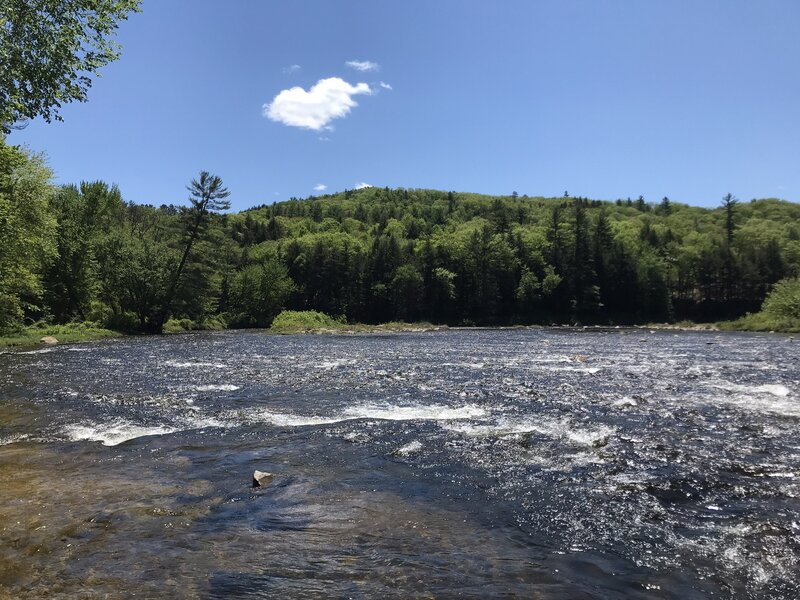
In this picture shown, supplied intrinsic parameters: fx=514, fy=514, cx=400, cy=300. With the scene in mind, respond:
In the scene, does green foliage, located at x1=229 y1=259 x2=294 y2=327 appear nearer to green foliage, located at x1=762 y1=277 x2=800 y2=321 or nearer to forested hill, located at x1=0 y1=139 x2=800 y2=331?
forested hill, located at x1=0 y1=139 x2=800 y2=331

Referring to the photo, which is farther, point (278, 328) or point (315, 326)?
point (315, 326)

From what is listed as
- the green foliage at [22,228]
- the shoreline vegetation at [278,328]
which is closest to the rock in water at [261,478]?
the green foliage at [22,228]

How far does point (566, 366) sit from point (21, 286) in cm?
3841

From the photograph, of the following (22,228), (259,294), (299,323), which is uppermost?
(22,228)

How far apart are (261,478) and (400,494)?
101 inches

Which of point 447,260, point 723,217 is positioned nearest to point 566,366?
point 447,260

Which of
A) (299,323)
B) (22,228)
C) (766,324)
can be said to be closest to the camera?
(22,228)

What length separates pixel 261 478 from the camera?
9.27m

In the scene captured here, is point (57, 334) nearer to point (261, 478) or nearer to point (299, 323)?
point (299, 323)

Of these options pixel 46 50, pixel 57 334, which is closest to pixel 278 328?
pixel 57 334

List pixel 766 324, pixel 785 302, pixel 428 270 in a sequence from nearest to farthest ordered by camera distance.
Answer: pixel 785 302 < pixel 766 324 < pixel 428 270

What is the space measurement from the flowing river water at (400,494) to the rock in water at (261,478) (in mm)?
324

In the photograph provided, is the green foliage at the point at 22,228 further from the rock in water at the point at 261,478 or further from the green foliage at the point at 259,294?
the green foliage at the point at 259,294

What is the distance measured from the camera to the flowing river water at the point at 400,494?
5973 mm
